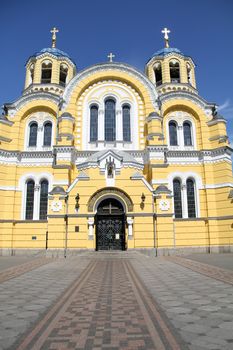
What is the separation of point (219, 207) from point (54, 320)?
20975mm

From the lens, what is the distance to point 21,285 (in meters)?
9.16

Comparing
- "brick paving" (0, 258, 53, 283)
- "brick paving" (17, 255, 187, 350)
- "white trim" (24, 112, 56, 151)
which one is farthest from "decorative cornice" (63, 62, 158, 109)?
"brick paving" (17, 255, 187, 350)

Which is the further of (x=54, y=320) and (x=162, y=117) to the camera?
(x=162, y=117)

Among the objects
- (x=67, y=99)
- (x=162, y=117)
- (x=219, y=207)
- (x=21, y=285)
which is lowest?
(x=21, y=285)

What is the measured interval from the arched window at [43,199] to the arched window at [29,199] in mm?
808

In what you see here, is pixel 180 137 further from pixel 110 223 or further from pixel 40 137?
pixel 40 137

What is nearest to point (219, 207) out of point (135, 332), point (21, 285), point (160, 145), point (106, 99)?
point (160, 145)

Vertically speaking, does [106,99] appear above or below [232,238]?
above

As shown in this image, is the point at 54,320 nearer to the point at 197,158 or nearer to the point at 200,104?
the point at 197,158

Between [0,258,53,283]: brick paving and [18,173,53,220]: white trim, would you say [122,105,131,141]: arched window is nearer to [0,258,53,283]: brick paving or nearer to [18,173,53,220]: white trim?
[18,173,53,220]: white trim

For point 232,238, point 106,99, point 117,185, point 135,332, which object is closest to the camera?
point 135,332

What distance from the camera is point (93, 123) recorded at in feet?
86.0

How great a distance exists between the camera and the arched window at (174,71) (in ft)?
98.7

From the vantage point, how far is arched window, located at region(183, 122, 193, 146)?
2659 centimetres
